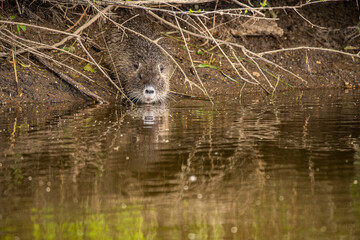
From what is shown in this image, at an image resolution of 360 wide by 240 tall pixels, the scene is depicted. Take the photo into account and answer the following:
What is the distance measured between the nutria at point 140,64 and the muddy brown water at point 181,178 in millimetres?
2132

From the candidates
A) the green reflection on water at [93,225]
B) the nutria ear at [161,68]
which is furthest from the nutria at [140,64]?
the green reflection on water at [93,225]

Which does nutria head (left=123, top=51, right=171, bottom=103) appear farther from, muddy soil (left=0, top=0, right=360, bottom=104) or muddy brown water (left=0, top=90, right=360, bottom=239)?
muddy brown water (left=0, top=90, right=360, bottom=239)

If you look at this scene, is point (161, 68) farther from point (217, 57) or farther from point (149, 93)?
point (217, 57)

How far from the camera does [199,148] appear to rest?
410 cm

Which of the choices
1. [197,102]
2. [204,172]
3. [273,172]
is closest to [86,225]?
[204,172]

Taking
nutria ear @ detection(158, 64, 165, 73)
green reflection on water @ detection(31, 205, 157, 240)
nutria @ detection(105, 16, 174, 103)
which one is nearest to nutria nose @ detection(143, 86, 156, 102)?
nutria @ detection(105, 16, 174, 103)

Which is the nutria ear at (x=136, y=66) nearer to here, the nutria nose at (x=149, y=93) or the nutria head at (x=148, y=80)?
the nutria head at (x=148, y=80)

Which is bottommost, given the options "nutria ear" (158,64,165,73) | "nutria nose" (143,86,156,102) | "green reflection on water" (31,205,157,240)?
"green reflection on water" (31,205,157,240)

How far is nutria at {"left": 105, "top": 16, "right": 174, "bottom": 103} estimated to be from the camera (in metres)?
7.78

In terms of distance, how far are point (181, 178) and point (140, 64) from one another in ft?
16.4

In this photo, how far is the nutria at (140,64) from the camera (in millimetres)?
7777

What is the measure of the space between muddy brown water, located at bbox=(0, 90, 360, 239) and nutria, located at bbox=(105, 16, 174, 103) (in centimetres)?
213

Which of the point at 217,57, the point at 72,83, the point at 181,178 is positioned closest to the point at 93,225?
the point at 181,178

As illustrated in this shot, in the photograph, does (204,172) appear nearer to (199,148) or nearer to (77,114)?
(199,148)
